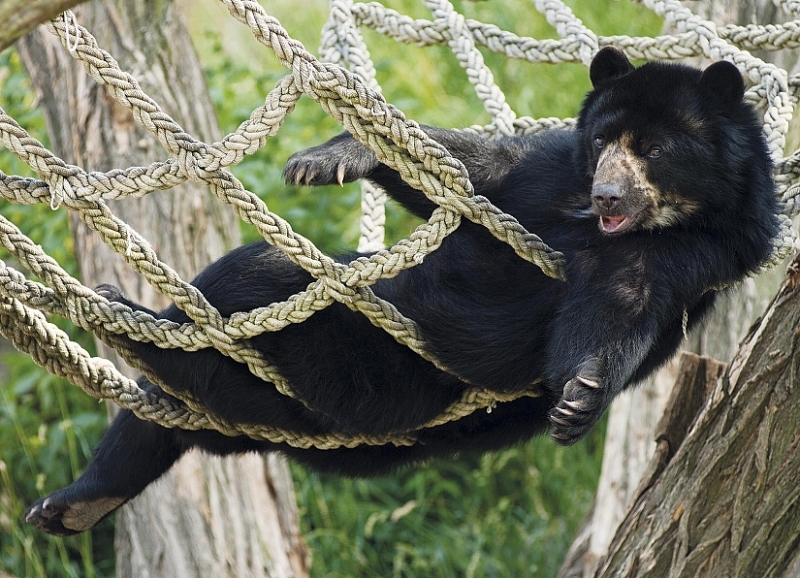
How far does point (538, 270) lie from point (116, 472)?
174cm

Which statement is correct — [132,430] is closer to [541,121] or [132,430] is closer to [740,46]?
[541,121]

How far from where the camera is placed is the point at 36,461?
6.34 metres

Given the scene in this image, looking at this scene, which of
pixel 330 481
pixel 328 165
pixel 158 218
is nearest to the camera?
pixel 328 165

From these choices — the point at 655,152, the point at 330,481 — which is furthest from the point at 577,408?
the point at 330,481

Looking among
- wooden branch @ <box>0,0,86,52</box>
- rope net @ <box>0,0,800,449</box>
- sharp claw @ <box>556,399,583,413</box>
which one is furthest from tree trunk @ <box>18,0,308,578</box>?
wooden branch @ <box>0,0,86,52</box>

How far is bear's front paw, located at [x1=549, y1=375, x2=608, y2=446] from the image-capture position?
2.85m

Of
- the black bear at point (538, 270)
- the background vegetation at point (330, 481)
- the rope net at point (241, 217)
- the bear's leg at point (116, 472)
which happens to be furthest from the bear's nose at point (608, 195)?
the background vegetation at point (330, 481)

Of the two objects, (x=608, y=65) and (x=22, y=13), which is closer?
(x=22, y=13)

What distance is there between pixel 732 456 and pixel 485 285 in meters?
0.99

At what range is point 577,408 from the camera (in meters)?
2.84

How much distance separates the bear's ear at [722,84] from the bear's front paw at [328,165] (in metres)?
1.18

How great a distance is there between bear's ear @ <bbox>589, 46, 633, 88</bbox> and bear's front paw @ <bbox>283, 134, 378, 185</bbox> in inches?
35.7

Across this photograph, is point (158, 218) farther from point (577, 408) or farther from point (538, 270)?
point (577, 408)

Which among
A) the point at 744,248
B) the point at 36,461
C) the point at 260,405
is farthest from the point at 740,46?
the point at 36,461
